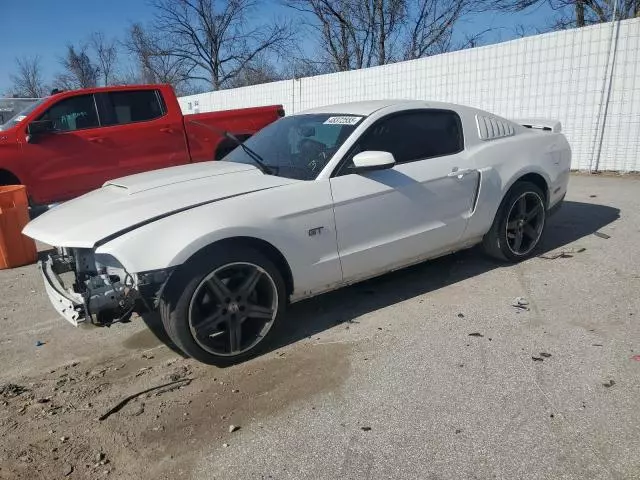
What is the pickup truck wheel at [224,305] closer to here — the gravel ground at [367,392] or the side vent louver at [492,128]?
the gravel ground at [367,392]

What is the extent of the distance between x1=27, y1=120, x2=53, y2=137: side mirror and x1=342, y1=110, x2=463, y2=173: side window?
512 cm

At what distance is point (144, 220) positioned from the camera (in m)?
2.99

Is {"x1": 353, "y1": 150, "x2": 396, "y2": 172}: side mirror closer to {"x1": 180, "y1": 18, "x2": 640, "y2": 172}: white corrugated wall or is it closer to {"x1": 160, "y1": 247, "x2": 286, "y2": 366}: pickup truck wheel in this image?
{"x1": 160, "y1": 247, "x2": 286, "y2": 366}: pickup truck wheel

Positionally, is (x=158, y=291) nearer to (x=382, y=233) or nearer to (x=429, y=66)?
(x=382, y=233)

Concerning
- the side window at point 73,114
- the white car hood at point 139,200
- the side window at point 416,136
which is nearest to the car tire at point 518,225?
the side window at point 416,136

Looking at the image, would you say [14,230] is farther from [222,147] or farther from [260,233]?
[260,233]

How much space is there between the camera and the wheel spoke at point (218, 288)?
3079mm

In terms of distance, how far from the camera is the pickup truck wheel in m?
2.99

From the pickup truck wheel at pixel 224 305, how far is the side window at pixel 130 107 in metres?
5.26

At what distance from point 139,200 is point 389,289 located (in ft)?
7.41

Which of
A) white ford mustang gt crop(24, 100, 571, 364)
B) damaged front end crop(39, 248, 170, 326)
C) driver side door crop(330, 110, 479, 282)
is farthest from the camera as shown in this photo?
driver side door crop(330, 110, 479, 282)

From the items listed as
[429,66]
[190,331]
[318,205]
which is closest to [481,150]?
[318,205]

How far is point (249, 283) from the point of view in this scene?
10.6 feet

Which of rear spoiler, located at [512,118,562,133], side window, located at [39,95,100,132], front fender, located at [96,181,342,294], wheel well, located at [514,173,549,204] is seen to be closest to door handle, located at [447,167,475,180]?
wheel well, located at [514,173,549,204]
